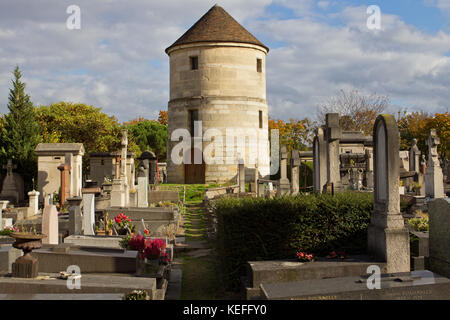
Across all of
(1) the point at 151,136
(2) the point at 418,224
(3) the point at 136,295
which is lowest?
(3) the point at 136,295

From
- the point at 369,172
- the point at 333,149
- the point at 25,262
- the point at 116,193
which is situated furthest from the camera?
the point at 369,172

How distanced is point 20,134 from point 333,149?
79.2ft

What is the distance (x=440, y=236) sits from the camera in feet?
22.9

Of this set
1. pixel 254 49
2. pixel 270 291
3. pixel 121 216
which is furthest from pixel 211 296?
pixel 254 49

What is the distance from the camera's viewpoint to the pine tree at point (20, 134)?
28.8 m

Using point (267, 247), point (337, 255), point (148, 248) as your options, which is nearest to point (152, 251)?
point (148, 248)

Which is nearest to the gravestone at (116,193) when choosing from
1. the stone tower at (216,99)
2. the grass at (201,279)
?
the grass at (201,279)

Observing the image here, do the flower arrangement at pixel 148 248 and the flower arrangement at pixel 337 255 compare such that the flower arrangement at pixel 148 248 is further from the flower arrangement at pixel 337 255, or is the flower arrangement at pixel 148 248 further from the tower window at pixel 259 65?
the tower window at pixel 259 65

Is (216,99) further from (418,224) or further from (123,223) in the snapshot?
(418,224)

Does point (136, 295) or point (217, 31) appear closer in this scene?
point (136, 295)

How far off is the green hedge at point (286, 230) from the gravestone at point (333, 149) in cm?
264

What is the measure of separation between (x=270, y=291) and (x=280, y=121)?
55260mm

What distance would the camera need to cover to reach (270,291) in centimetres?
608

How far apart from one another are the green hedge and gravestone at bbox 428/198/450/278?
1.12m
